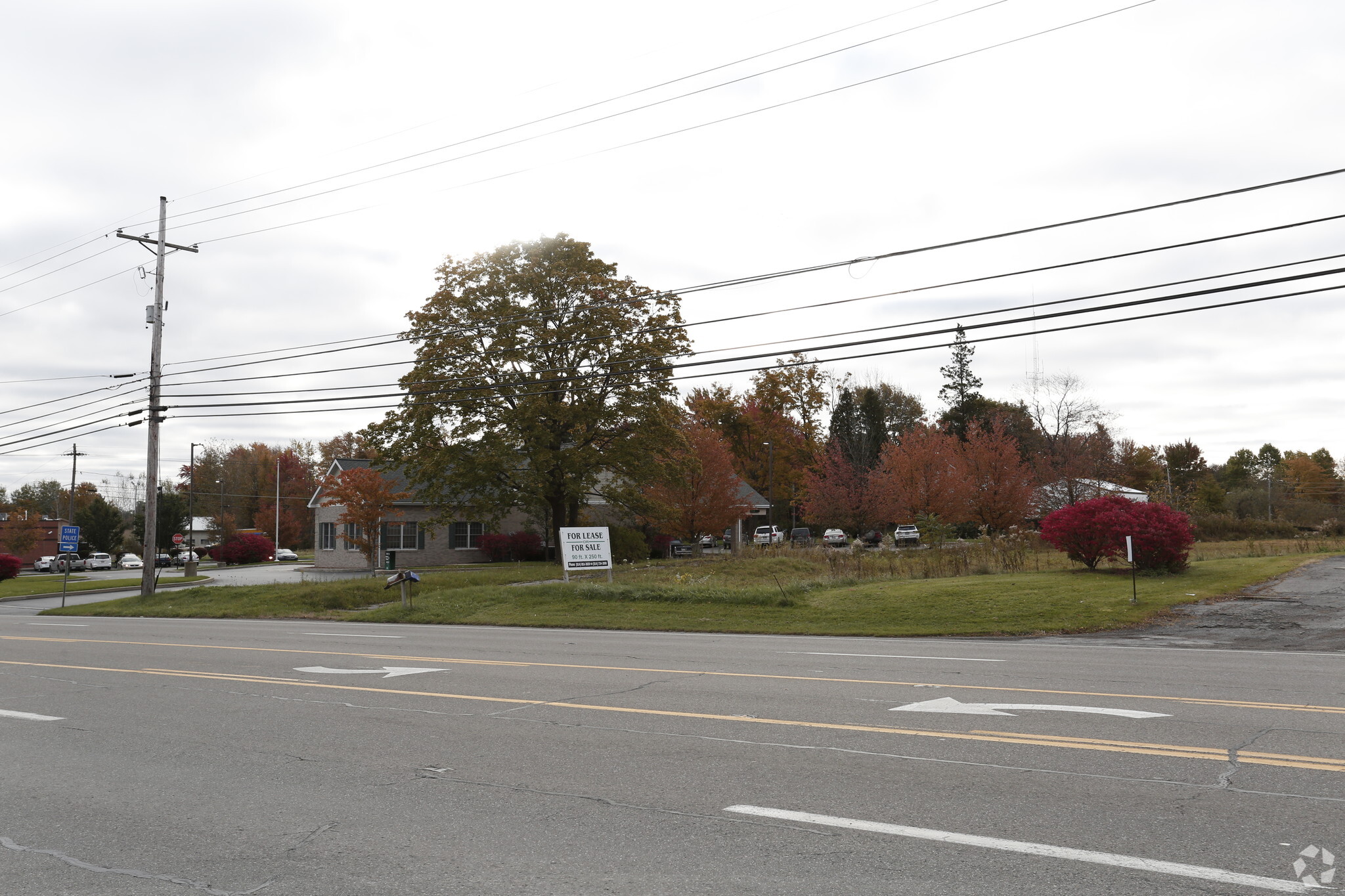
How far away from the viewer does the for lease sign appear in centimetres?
2819

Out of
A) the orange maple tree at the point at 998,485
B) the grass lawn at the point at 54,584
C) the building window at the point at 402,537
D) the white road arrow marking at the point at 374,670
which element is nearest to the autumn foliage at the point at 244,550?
the grass lawn at the point at 54,584

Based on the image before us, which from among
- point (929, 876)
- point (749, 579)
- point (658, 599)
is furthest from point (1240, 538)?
point (929, 876)

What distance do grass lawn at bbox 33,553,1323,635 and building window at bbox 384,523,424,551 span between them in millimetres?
17752

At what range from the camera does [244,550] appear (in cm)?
6594

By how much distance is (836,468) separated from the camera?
61188 millimetres

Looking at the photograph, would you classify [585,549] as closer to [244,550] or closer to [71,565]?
[244,550]

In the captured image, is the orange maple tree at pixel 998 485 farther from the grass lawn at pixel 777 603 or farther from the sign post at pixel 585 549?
the sign post at pixel 585 549

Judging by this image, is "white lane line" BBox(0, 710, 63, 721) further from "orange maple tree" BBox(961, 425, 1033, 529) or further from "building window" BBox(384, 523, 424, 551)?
"orange maple tree" BBox(961, 425, 1033, 529)

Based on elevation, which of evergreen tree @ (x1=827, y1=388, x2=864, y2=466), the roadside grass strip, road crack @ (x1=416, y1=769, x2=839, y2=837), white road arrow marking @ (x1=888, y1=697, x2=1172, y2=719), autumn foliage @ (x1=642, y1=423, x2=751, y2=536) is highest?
evergreen tree @ (x1=827, y1=388, x2=864, y2=466)

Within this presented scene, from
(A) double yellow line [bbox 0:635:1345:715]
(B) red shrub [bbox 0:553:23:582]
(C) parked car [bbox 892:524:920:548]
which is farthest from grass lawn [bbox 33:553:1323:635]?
(C) parked car [bbox 892:524:920:548]

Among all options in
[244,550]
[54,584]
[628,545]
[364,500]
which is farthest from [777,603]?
[244,550]

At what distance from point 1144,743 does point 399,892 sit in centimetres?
569

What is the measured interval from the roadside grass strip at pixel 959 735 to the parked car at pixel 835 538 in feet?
148

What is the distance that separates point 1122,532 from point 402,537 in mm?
37832
